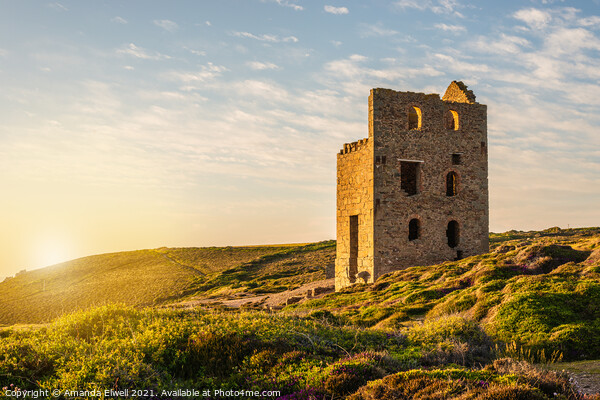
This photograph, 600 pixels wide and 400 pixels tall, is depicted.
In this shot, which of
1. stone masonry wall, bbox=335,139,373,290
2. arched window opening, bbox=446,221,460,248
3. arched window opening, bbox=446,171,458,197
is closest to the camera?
stone masonry wall, bbox=335,139,373,290

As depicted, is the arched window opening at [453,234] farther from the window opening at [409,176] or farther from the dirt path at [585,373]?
the dirt path at [585,373]

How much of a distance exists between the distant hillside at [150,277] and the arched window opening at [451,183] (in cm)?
1470

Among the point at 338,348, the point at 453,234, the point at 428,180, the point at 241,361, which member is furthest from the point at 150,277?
the point at 241,361

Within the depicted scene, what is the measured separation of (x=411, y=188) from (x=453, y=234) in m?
4.16

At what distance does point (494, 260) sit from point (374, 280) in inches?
311

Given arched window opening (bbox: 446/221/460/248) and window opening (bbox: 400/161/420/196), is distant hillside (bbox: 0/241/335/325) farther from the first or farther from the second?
window opening (bbox: 400/161/420/196)

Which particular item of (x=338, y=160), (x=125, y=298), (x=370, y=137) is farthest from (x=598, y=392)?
(x=125, y=298)

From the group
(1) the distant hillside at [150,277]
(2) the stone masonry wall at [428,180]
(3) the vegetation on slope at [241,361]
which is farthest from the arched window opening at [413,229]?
(3) the vegetation on slope at [241,361]

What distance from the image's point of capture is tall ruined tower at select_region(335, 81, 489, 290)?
29.7 meters

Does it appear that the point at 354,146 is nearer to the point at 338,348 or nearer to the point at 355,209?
the point at 355,209

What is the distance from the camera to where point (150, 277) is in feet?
190

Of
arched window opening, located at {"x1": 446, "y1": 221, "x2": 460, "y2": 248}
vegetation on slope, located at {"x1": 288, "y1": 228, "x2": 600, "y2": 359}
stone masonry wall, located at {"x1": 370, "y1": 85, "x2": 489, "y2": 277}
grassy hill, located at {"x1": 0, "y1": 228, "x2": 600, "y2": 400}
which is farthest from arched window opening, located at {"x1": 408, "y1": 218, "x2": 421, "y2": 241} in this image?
grassy hill, located at {"x1": 0, "y1": 228, "x2": 600, "y2": 400}

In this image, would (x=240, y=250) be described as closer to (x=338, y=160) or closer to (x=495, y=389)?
(x=338, y=160)

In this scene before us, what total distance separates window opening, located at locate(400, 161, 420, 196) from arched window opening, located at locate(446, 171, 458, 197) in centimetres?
260
